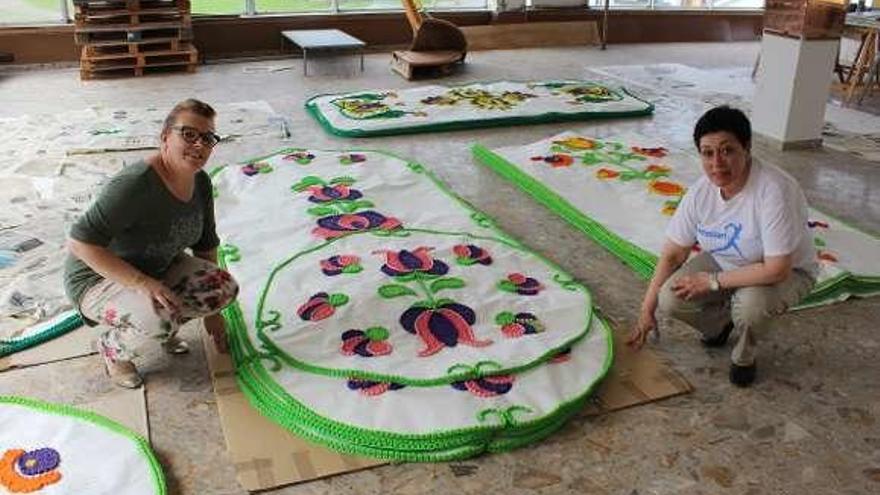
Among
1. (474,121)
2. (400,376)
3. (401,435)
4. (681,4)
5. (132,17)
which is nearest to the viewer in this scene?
(401,435)

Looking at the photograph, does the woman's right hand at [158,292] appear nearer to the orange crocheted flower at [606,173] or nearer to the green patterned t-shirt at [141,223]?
the green patterned t-shirt at [141,223]

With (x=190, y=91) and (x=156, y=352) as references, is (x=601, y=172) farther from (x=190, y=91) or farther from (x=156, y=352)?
(x=190, y=91)

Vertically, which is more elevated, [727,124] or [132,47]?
[727,124]

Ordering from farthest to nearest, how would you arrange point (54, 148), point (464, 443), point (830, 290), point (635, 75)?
point (635, 75) → point (54, 148) → point (830, 290) → point (464, 443)

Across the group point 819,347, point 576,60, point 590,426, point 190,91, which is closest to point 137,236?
point 590,426

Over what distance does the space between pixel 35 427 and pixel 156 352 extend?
0.46 m

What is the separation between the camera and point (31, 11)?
722cm

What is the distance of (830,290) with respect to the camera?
293 centimetres

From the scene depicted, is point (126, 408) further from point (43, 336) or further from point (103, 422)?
point (43, 336)

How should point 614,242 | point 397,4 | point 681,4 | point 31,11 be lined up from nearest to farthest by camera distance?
point 614,242, point 31,11, point 397,4, point 681,4

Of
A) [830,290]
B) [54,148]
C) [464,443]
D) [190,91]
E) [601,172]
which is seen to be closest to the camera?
[464,443]

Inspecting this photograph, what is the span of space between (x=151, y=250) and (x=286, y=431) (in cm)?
63

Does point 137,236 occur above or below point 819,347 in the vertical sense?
above

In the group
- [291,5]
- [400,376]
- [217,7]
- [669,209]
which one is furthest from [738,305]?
[291,5]
